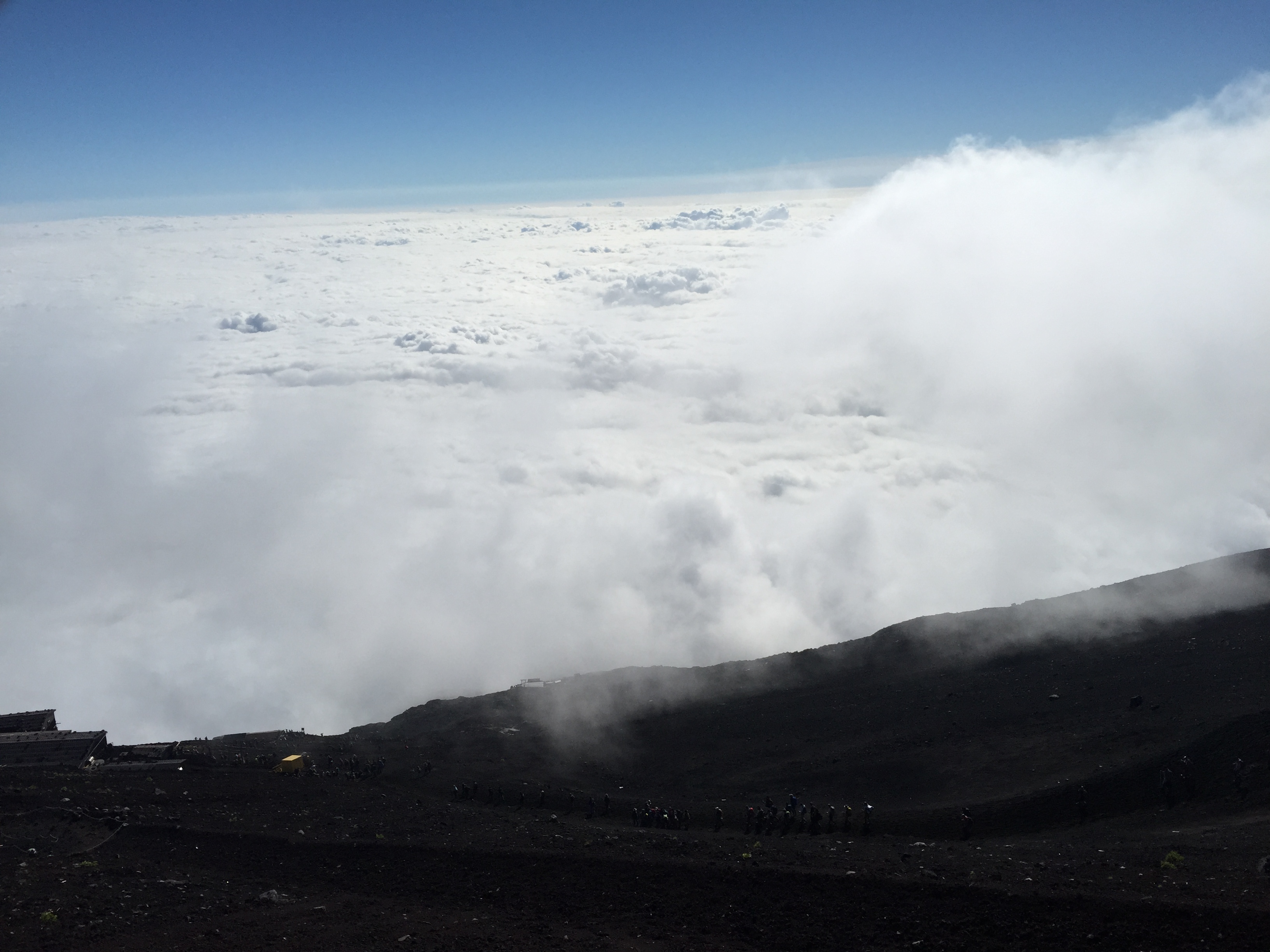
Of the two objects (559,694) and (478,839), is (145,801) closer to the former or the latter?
(478,839)

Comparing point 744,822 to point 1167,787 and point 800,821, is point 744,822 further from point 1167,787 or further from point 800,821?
point 1167,787

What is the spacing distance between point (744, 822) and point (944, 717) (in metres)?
11.4

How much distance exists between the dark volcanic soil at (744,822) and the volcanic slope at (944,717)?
149 mm

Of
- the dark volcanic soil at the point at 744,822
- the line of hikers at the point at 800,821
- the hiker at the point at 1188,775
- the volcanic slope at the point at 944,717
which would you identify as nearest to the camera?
the dark volcanic soil at the point at 744,822

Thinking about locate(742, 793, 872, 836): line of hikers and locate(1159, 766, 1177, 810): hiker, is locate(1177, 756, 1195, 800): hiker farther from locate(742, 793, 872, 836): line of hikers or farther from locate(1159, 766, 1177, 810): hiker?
locate(742, 793, 872, 836): line of hikers

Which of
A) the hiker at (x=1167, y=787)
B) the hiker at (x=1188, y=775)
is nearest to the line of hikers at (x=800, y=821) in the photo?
the hiker at (x=1167, y=787)

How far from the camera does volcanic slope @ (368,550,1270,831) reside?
28703 millimetres

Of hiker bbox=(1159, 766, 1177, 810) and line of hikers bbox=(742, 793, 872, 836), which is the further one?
line of hikers bbox=(742, 793, 872, 836)

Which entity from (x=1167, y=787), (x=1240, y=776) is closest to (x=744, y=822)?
(x=1167, y=787)

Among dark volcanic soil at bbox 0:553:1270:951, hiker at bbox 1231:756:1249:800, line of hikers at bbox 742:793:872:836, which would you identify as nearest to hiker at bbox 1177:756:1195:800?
dark volcanic soil at bbox 0:553:1270:951

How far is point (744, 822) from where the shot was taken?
29406mm

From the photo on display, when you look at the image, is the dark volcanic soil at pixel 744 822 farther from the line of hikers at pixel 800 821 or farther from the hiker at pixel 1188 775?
the line of hikers at pixel 800 821

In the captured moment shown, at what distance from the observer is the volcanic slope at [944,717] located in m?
28.7

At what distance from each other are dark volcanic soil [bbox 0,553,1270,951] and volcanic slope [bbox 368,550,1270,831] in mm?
149
